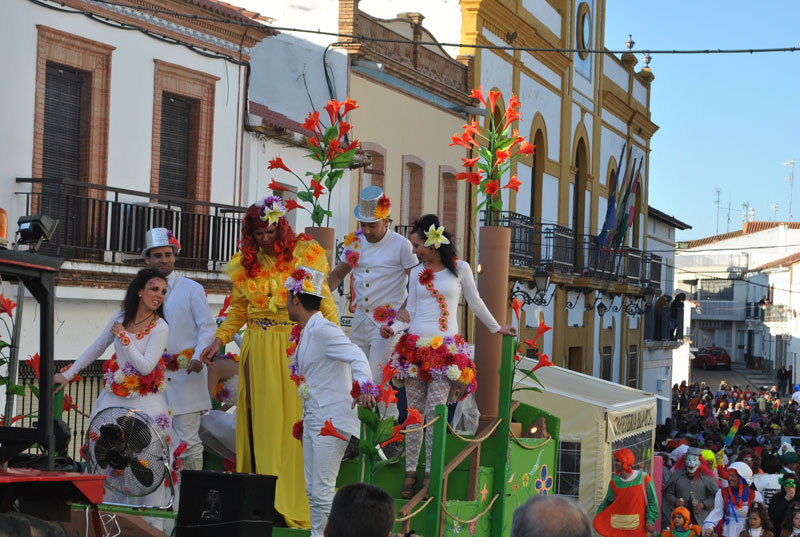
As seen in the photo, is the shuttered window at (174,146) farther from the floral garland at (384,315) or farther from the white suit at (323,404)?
the white suit at (323,404)

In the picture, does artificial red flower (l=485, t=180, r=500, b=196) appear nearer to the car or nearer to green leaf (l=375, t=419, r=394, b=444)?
green leaf (l=375, t=419, r=394, b=444)

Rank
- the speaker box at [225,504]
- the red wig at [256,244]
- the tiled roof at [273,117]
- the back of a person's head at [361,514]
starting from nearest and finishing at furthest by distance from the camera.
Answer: the back of a person's head at [361,514], the speaker box at [225,504], the red wig at [256,244], the tiled roof at [273,117]

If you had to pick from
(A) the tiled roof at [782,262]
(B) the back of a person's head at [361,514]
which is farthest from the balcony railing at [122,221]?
(A) the tiled roof at [782,262]

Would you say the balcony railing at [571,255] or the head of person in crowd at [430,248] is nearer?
the head of person in crowd at [430,248]

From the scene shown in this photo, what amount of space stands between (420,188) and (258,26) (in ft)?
23.0

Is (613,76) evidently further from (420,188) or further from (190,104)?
(190,104)

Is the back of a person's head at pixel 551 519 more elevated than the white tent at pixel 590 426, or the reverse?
the back of a person's head at pixel 551 519

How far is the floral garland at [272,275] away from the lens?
862cm

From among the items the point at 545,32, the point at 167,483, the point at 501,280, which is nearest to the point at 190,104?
the point at 501,280

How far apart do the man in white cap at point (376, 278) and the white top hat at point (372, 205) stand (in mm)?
74

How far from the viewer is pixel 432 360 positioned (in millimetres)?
8977

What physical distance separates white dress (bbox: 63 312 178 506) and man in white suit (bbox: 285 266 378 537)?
104 centimetres

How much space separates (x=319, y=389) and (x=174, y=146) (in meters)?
11.2

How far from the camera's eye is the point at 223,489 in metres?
6.97
